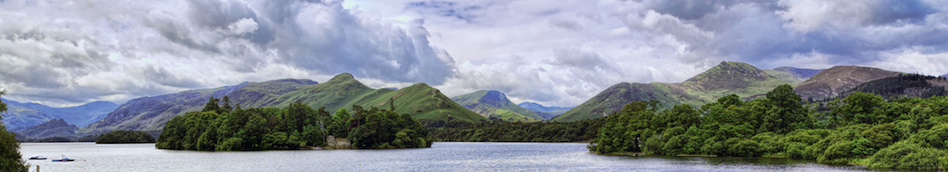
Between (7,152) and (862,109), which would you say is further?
(862,109)

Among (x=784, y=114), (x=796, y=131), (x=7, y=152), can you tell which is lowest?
(x=7, y=152)

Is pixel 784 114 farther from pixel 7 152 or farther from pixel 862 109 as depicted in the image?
pixel 7 152

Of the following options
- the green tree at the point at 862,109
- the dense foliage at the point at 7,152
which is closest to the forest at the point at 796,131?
the green tree at the point at 862,109

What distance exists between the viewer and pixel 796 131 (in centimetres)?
12138

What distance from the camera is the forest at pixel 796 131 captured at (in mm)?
83688

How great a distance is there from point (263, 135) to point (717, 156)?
143861 mm

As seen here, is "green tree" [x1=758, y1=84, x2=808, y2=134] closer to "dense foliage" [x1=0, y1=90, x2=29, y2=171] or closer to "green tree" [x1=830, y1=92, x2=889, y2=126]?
"green tree" [x1=830, y1=92, x2=889, y2=126]

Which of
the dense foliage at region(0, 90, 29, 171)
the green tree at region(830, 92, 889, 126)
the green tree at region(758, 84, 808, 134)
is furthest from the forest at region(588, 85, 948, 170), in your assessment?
the dense foliage at region(0, 90, 29, 171)

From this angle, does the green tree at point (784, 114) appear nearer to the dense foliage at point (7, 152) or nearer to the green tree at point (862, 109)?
the green tree at point (862, 109)

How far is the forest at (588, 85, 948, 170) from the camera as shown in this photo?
3295 inches

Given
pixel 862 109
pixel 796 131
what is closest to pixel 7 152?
pixel 796 131

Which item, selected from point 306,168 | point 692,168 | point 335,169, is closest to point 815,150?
point 692,168

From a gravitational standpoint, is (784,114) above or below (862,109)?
below

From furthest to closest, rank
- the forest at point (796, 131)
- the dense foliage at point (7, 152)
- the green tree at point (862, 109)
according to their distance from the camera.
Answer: the green tree at point (862, 109), the forest at point (796, 131), the dense foliage at point (7, 152)
